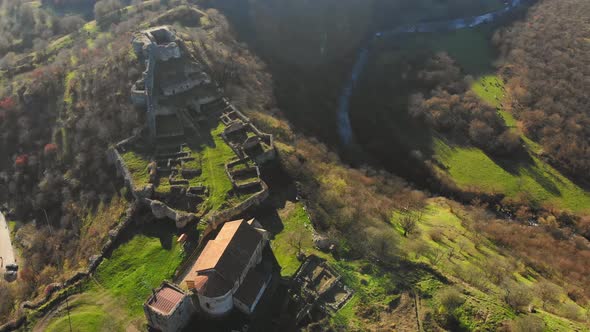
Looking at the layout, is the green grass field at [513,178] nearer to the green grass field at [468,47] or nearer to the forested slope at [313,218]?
the forested slope at [313,218]

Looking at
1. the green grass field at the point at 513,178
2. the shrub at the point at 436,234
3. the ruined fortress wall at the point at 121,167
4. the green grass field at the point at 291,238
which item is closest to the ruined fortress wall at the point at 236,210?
the green grass field at the point at 291,238

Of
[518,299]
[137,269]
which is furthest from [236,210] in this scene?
[518,299]

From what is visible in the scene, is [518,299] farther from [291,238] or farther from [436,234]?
[291,238]

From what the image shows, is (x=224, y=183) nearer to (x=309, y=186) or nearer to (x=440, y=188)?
(x=309, y=186)

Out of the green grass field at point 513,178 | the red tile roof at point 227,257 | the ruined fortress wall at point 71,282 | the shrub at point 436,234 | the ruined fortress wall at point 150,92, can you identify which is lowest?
the green grass field at point 513,178

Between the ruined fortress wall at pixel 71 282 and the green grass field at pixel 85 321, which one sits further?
the ruined fortress wall at pixel 71 282

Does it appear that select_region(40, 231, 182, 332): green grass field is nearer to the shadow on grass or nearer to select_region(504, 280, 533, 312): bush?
the shadow on grass
